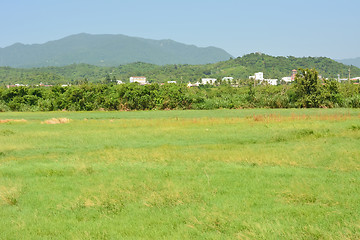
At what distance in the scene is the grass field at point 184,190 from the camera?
7520 millimetres

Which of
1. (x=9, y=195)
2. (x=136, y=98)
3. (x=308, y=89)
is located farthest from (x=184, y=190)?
(x=136, y=98)

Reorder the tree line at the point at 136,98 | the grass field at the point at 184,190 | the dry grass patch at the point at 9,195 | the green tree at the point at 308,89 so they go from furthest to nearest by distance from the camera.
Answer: the tree line at the point at 136,98 → the green tree at the point at 308,89 → the dry grass patch at the point at 9,195 → the grass field at the point at 184,190

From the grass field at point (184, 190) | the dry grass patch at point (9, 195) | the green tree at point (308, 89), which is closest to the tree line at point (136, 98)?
the green tree at point (308, 89)

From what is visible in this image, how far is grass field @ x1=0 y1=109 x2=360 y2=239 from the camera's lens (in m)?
7.52

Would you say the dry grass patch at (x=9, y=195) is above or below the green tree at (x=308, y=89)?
below

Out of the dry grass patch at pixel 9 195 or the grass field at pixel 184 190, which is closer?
the grass field at pixel 184 190

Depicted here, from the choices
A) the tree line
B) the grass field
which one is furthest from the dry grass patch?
the tree line

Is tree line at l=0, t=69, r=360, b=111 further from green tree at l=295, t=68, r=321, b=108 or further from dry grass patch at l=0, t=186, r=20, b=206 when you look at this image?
dry grass patch at l=0, t=186, r=20, b=206

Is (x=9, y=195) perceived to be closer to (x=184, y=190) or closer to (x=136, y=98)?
(x=184, y=190)

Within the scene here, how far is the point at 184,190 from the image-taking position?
989cm

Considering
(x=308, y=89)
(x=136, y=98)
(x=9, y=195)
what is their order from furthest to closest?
(x=136, y=98) < (x=308, y=89) < (x=9, y=195)

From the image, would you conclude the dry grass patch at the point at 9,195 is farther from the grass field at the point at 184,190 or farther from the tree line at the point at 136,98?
the tree line at the point at 136,98

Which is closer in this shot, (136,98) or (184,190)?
(184,190)

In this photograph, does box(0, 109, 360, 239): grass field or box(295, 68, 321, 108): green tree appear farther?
box(295, 68, 321, 108): green tree
